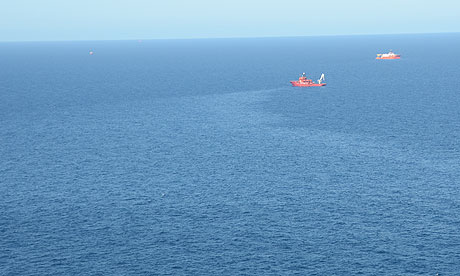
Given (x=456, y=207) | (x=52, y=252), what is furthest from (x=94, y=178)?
(x=456, y=207)

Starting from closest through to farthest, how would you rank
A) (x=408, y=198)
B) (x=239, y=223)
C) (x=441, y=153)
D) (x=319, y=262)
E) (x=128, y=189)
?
(x=319, y=262)
(x=239, y=223)
(x=408, y=198)
(x=128, y=189)
(x=441, y=153)

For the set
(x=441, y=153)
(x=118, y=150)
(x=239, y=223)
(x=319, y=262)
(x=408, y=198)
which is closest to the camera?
(x=319, y=262)

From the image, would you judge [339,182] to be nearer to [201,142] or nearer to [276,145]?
[276,145]

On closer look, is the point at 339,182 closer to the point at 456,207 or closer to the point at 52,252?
the point at 456,207

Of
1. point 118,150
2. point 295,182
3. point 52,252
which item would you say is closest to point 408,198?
point 295,182

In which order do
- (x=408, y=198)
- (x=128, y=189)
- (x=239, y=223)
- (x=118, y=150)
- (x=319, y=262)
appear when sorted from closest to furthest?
(x=319, y=262) < (x=239, y=223) < (x=408, y=198) < (x=128, y=189) < (x=118, y=150)

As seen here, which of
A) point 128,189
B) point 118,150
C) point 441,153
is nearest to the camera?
point 128,189

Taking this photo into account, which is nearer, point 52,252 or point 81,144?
point 52,252

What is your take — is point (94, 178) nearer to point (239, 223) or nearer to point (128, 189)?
point (128, 189)

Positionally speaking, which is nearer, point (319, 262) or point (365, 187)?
point (319, 262)
